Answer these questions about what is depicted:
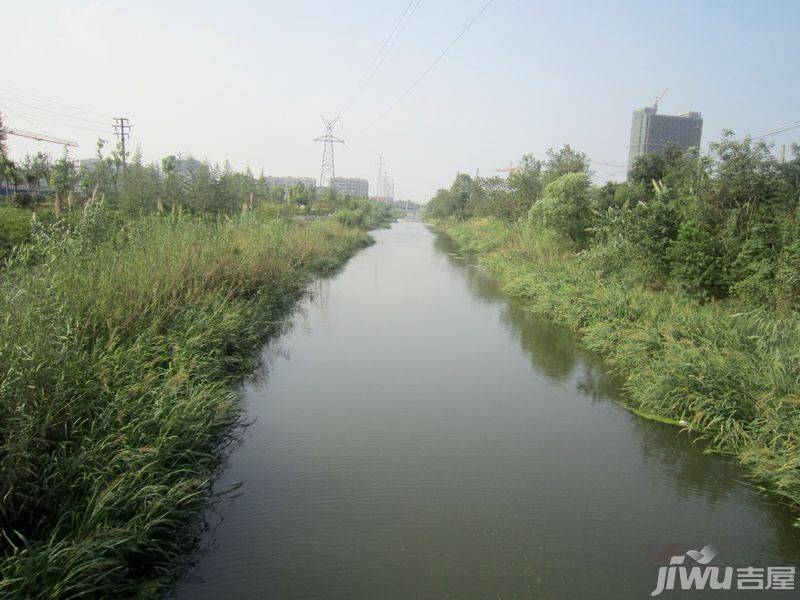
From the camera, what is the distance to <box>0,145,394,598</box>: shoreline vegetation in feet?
9.19

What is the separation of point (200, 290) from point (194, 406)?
314cm

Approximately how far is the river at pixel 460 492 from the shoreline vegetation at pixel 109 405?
340mm

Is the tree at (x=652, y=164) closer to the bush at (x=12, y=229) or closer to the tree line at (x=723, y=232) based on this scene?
the tree line at (x=723, y=232)

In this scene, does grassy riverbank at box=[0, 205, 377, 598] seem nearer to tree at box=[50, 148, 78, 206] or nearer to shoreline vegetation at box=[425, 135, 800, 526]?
shoreline vegetation at box=[425, 135, 800, 526]

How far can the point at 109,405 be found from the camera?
3740 millimetres

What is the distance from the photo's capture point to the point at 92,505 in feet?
9.75

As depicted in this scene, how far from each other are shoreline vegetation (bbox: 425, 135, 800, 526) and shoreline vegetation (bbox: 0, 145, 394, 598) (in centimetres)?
452

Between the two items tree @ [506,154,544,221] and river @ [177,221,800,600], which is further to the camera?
tree @ [506,154,544,221]

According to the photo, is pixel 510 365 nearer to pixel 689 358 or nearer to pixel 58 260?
pixel 689 358

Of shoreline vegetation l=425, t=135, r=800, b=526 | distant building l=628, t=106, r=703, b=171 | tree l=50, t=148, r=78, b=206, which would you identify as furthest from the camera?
distant building l=628, t=106, r=703, b=171

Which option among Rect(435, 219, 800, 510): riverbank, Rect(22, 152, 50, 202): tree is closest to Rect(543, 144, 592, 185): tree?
Rect(435, 219, 800, 510): riverbank

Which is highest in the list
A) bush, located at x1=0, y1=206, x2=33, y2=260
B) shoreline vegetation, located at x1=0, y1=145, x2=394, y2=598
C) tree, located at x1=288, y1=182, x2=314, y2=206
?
tree, located at x1=288, y1=182, x2=314, y2=206

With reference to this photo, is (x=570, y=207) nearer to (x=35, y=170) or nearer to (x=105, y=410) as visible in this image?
(x=105, y=410)

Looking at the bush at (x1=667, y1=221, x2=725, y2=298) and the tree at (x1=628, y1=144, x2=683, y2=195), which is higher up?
the tree at (x1=628, y1=144, x2=683, y2=195)
